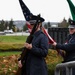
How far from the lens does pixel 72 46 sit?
7289 mm

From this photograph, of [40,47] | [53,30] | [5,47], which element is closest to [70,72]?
[40,47]

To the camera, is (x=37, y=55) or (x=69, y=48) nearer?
(x=37, y=55)

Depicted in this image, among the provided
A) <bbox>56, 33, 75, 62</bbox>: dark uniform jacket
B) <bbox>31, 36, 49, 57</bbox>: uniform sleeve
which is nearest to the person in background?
<bbox>56, 33, 75, 62</bbox>: dark uniform jacket

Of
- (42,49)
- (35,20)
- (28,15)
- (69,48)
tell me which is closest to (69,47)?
(69,48)

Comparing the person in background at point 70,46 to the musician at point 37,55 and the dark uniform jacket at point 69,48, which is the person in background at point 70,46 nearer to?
the dark uniform jacket at point 69,48

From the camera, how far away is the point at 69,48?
728cm

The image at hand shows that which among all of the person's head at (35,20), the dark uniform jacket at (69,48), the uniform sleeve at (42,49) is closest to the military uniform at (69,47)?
the dark uniform jacket at (69,48)

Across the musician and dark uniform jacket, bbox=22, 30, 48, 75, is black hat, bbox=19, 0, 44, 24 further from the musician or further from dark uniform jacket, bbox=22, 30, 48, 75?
dark uniform jacket, bbox=22, 30, 48, 75

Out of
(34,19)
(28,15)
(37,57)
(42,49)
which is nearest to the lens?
(42,49)

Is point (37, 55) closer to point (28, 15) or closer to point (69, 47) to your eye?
point (69, 47)

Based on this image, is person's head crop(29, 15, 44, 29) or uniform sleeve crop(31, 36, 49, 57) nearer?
uniform sleeve crop(31, 36, 49, 57)

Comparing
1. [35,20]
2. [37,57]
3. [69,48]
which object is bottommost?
[37,57]

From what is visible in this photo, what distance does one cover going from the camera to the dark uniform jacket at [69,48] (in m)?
7.27

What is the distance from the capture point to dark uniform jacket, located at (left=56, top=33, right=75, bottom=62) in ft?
23.9
